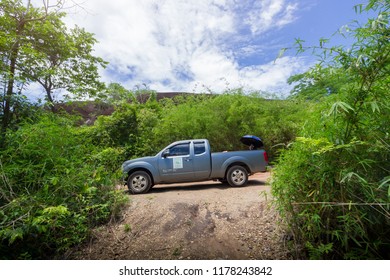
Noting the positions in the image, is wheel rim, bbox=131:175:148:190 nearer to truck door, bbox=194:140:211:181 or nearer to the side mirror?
the side mirror

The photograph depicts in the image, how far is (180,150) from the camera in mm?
4449

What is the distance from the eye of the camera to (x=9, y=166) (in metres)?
2.43

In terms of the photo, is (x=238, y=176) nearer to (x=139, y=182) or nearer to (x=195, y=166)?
(x=195, y=166)

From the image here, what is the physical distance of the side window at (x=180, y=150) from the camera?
4408 mm

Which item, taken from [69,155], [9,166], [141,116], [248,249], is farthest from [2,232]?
[141,116]

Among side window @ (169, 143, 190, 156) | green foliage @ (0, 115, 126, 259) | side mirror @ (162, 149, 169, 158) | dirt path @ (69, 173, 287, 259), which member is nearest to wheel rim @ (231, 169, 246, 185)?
dirt path @ (69, 173, 287, 259)

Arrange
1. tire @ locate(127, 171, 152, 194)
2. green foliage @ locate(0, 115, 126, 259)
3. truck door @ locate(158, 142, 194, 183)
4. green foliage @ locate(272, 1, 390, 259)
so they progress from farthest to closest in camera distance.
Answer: truck door @ locate(158, 142, 194, 183), tire @ locate(127, 171, 152, 194), green foliage @ locate(0, 115, 126, 259), green foliage @ locate(272, 1, 390, 259)

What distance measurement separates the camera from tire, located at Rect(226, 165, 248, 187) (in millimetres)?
4340

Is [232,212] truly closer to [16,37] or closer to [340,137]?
[340,137]

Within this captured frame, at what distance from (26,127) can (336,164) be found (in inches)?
140

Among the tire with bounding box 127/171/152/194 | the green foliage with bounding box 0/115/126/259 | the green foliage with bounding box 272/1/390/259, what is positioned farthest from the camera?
the tire with bounding box 127/171/152/194

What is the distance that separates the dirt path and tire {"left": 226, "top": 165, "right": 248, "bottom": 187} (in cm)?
75

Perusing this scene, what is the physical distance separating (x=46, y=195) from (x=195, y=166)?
2.54 metres

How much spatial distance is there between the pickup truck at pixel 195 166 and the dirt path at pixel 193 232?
0.75 metres
